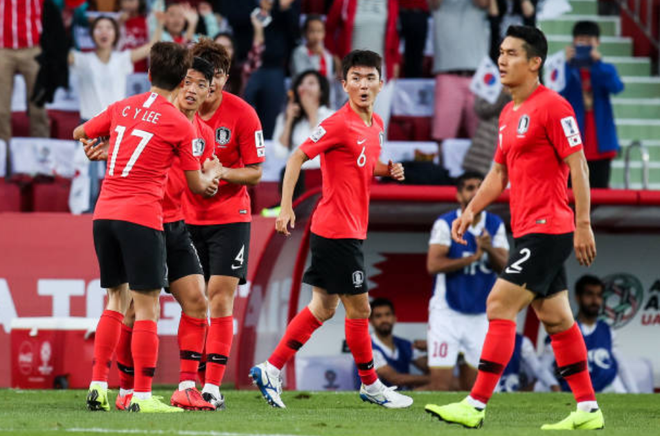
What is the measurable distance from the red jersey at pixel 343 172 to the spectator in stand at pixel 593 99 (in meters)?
5.62

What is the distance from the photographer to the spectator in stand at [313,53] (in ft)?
47.8

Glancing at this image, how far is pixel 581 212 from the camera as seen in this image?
6652 mm

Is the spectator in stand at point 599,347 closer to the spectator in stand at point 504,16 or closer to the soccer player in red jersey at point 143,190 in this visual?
the spectator in stand at point 504,16

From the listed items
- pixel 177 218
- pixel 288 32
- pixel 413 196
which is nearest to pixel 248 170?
pixel 177 218

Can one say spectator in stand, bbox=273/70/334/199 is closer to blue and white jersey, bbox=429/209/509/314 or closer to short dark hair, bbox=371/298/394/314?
short dark hair, bbox=371/298/394/314

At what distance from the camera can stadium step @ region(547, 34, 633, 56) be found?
699 inches

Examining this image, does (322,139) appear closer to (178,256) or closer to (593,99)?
(178,256)

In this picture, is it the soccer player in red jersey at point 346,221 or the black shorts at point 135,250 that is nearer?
the black shorts at point 135,250

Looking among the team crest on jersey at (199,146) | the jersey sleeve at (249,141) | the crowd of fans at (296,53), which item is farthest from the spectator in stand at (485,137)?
the team crest on jersey at (199,146)

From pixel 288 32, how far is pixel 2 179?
3684mm

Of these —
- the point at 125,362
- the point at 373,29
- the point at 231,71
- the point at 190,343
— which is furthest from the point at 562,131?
the point at 373,29

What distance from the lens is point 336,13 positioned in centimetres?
1528

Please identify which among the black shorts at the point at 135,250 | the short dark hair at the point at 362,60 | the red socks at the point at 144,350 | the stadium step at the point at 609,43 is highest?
the stadium step at the point at 609,43

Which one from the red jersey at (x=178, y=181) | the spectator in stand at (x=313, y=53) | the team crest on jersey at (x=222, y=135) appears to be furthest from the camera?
the spectator in stand at (x=313, y=53)
